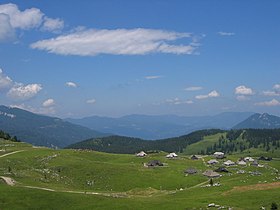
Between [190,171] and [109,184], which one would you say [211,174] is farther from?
[109,184]

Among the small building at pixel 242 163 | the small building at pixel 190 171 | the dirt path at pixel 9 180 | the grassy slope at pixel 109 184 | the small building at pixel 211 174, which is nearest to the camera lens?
the grassy slope at pixel 109 184

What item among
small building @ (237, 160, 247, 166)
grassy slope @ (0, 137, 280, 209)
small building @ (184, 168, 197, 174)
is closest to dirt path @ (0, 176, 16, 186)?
grassy slope @ (0, 137, 280, 209)

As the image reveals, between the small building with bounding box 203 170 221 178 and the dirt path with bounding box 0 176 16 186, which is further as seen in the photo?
the small building with bounding box 203 170 221 178

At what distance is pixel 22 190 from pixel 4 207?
11.5m

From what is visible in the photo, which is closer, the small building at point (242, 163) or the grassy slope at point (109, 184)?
the grassy slope at point (109, 184)

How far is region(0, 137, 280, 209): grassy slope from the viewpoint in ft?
282

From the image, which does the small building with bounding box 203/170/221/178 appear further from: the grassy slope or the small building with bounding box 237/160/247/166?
the small building with bounding box 237/160/247/166

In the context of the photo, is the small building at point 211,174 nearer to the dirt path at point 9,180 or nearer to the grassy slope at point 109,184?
the grassy slope at point 109,184

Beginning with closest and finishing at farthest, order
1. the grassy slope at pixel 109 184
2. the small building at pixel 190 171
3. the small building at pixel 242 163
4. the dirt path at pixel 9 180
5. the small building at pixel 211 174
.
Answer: the grassy slope at pixel 109 184 < the dirt path at pixel 9 180 < the small building at pixel 211 174 < the small building at pixel 190 171 < the small building at pixel 242 163

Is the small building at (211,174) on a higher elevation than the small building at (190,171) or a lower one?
lower

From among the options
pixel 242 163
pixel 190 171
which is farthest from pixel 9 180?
pixel 242 163

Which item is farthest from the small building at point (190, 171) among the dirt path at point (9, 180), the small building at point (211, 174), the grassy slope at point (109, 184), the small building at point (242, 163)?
the dirt path at point (9, 180)

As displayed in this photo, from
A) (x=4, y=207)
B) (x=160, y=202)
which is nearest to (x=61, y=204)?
(x=4, y=207)

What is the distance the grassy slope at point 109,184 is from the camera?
86.0 m
